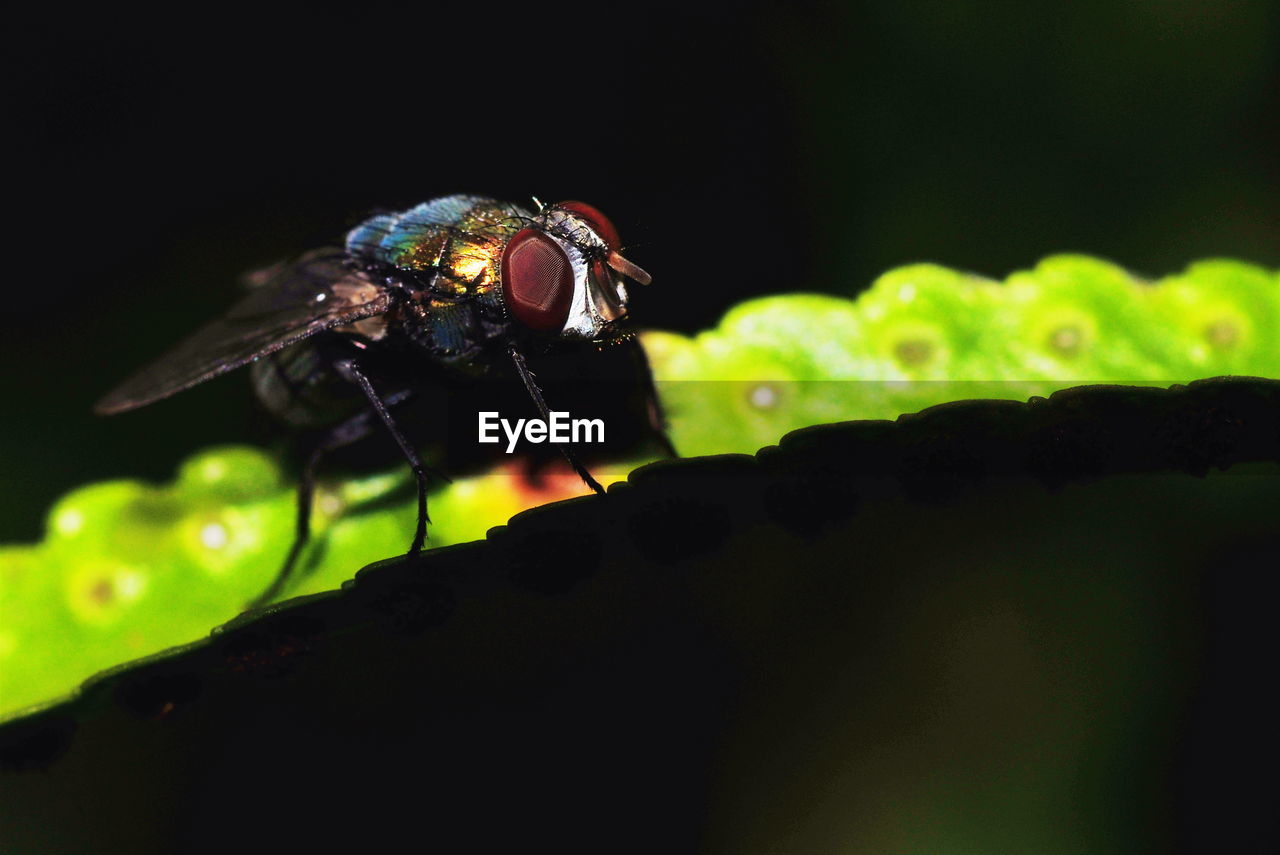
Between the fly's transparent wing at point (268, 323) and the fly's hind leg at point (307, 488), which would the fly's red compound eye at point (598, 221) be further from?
the fly's hind leg at point (307, 488)

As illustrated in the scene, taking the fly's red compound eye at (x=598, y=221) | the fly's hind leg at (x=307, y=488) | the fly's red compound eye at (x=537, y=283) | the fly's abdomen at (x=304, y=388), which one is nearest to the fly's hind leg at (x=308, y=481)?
the fly's hind leg at (x=307, y=488)

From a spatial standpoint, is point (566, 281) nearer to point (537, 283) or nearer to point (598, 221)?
point (537, 283)

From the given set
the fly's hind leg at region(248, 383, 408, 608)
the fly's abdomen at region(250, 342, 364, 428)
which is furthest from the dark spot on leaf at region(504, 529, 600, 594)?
the fly's abdomen at region(250, 342, 364, 428)

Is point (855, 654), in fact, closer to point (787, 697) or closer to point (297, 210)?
point (787, 697)

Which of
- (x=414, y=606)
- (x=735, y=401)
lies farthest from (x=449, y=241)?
(x=414, y=606)

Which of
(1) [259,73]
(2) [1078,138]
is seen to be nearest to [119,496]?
(1) [259,73]

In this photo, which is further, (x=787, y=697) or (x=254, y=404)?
(x=254, y=404)
